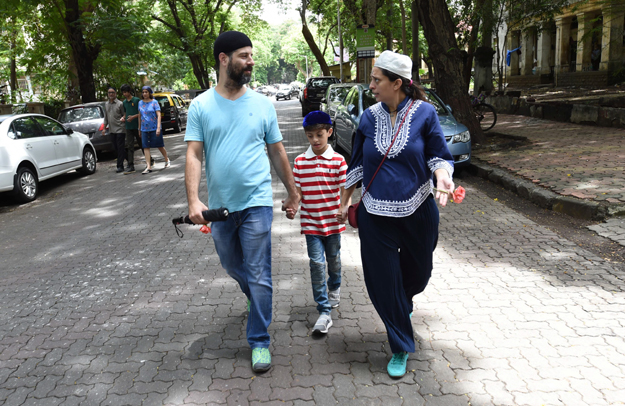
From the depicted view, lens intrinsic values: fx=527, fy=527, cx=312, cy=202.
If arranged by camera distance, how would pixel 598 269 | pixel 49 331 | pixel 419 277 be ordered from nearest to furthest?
pixel 419 277, pixel 49 331, pixel 598 269

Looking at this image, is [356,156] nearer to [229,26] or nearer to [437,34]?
[437,34]

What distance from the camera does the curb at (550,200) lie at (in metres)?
6.29

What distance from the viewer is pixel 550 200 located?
7.01 metres

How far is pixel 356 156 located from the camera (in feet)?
11.1

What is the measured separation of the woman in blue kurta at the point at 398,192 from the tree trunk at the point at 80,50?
16.0 m

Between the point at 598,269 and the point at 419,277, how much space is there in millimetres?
2499

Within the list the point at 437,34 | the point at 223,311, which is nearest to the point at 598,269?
the point at 223,311

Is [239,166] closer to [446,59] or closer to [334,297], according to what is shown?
[334,297]

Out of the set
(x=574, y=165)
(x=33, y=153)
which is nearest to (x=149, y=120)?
(x=33, y=153)

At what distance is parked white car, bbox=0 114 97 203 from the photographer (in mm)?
9383

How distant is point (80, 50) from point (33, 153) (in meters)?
8.71

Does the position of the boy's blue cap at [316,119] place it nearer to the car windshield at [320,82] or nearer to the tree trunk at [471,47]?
the tree trunk at [471,47]

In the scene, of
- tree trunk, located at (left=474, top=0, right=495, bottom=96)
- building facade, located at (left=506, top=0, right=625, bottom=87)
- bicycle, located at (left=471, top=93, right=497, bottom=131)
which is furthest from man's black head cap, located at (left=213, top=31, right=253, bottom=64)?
tree trunk, located at (left=474, top=0, right=495, bottom=96)

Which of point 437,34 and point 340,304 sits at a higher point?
point 437,34
